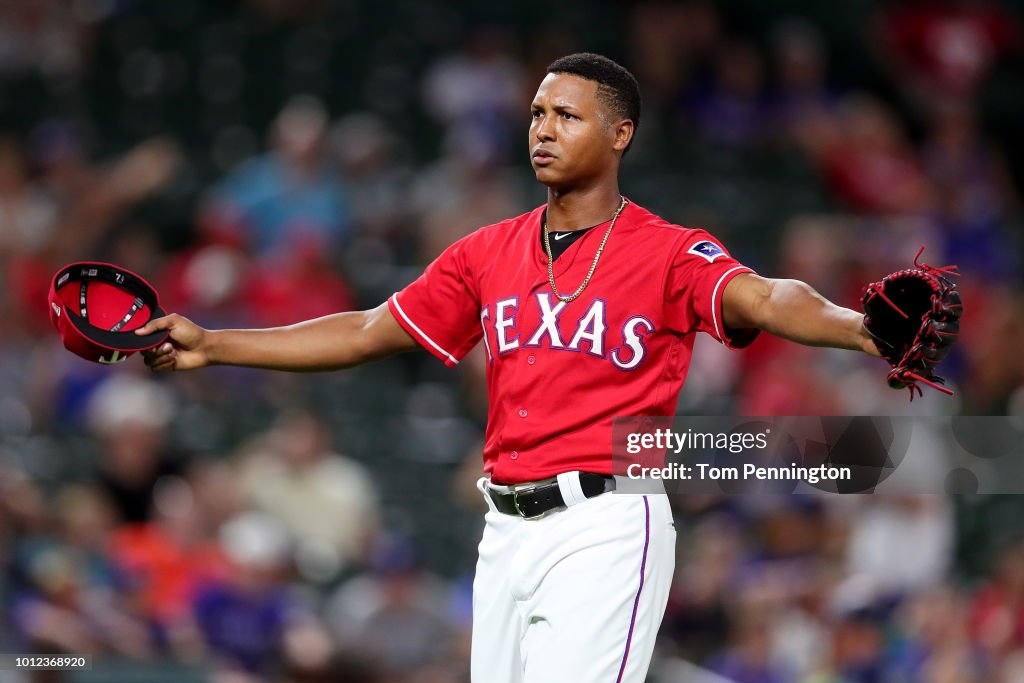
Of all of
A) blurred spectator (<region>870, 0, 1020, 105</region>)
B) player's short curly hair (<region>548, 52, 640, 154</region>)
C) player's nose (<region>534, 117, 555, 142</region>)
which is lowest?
player's nose (<region>534, 117, 555, 142</region>)

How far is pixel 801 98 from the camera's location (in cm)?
1062

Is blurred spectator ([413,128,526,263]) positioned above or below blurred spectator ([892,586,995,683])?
above

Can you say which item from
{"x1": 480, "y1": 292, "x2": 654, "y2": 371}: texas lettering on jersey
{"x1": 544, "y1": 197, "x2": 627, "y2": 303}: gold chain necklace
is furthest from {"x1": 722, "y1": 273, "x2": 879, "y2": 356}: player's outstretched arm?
{"x1": 544, "y1": 197, "x2": 627, "y2": 303}: gold chain necklace

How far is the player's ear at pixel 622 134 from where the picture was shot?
374 centimetres

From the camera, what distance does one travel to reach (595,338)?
3551 mm

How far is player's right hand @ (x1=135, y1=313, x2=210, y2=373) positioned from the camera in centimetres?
387

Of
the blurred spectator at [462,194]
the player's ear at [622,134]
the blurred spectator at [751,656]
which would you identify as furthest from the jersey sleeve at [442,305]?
the blurred spectator at [462,194]

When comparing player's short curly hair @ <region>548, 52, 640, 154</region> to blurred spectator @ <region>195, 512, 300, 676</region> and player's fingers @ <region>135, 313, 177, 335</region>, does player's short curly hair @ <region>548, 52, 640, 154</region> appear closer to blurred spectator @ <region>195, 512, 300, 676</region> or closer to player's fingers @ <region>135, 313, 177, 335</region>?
player's fingers @ <region>135, 313, 177, 335</region>

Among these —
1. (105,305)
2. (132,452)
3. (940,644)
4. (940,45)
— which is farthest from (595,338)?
(940,45)

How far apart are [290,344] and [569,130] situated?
0.99 metres

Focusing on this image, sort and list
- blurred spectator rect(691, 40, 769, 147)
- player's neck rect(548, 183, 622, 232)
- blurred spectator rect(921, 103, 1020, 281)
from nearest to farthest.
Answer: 1. player's neck rect(548, 183, 622, 232)
2. blurred spectator rect(921, 103, 1020, 281)
3. blurred spectator rect(691, 40, 769, 147)

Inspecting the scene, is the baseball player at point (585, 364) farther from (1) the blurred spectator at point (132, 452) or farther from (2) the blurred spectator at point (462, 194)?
(2) the blurred spectator at point (462, 194)

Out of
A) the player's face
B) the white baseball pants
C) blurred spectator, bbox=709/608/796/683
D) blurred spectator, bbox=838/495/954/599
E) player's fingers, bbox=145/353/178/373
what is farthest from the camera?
blurred spectator, bbox=838/495/954/599

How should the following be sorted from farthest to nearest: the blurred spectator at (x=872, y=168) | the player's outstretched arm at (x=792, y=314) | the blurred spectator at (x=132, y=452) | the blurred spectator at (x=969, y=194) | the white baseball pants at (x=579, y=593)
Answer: the blurred spectator at (x=872, y=168), the blurred spectator at (x=969, y=194), the blurred spectator at (x=132, y=452), the white baseball pants at (x=579, y=593), the player's outstretched arm at (x=792, y=314)
